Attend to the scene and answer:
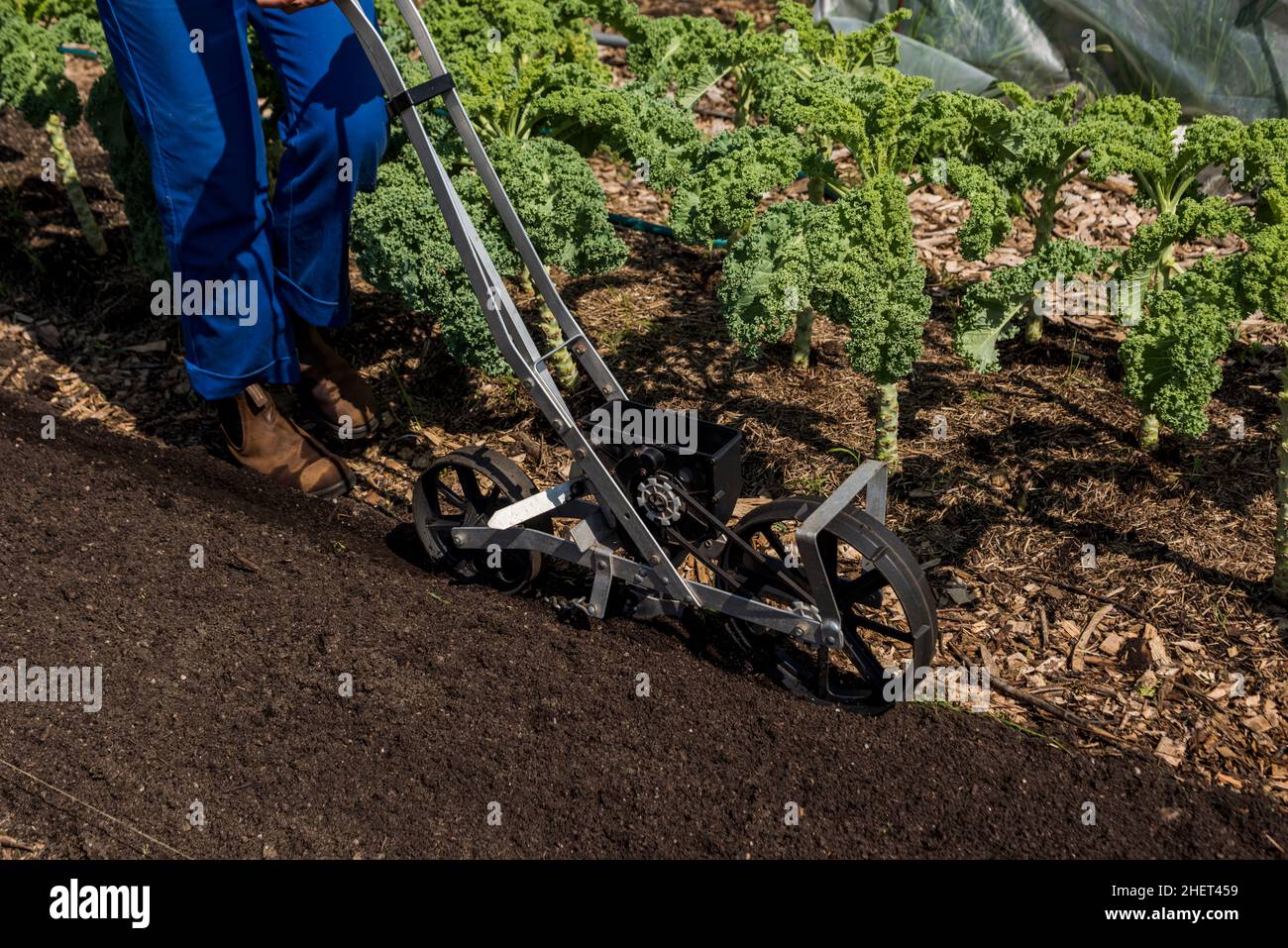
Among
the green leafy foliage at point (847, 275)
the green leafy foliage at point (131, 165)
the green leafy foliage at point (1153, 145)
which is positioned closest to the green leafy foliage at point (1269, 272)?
the green leafy foliage at point (1153, 145)

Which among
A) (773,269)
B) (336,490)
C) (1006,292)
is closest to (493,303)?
(773,269)

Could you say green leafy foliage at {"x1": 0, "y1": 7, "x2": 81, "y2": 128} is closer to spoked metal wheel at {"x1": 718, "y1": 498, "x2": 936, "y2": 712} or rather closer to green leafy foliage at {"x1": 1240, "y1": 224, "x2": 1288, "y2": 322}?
spoked metal wheel at {"x1": 718, "y1": 498, "x2": 936, "y2": 712}

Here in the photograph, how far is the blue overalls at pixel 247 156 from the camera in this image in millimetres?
4176

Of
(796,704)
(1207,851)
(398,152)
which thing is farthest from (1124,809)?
(398,152)

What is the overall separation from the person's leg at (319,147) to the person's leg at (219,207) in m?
0.09

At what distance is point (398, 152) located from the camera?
5.00 m

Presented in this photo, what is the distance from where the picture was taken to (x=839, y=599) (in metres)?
3.66

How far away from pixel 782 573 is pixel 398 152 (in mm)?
2447

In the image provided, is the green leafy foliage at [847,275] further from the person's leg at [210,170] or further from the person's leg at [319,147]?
the person's leg at [210,170]

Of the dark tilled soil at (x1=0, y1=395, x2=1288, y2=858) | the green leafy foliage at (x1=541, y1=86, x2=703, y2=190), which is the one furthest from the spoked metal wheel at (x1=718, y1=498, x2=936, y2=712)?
the green leafy foliage at (x1=541, y1=86, x2=703, y2=190)

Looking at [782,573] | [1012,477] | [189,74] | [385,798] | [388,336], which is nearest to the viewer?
[385,798]

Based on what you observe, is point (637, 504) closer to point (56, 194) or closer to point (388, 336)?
point (388, 336)

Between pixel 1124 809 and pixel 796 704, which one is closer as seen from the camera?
pixel 1124 809

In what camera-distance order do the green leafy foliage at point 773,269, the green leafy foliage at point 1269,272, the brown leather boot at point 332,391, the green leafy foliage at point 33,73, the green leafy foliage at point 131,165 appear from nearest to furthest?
the green leafy foliage at point 1269,272, the green leafy foliage at point 773,269, the brown leather boot at point 332,391, the green leafy foliage at point 131,165, the green leafy foliage at point 33,73
